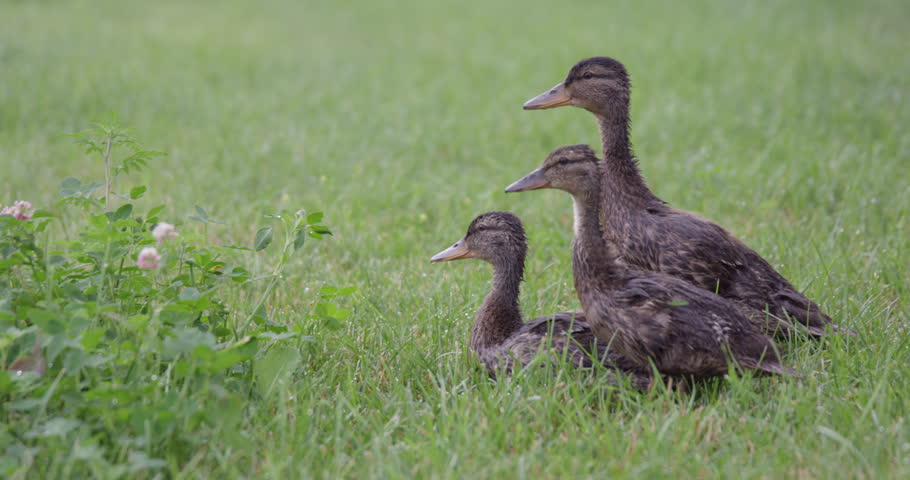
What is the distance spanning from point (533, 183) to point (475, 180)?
3161mm

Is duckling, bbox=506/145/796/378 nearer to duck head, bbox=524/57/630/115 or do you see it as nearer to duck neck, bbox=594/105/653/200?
duck neck, bbox=594/105/653/200

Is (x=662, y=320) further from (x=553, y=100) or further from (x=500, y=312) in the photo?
(x=553, y=100)

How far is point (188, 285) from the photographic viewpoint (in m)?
3.46

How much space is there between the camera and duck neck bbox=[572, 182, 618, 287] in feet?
11.6

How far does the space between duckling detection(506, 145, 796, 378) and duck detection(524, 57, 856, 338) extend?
0.31m

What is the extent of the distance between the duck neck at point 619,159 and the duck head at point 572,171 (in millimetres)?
380

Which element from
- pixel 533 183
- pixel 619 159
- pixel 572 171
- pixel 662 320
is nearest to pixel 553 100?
pixel 619 159

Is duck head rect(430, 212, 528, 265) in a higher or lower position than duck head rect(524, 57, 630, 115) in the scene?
lower

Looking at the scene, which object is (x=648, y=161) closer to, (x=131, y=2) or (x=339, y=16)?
(x=339, y=16)

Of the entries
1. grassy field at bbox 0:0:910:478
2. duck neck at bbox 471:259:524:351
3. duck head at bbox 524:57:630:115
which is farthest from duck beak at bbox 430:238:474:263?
duck head at bbox 524:57:630:115

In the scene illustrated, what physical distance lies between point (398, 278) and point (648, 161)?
3.60 m

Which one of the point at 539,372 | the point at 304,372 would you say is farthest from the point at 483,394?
the point at 304,372

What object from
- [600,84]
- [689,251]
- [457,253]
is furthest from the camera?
[600,84]

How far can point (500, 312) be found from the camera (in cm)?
389
